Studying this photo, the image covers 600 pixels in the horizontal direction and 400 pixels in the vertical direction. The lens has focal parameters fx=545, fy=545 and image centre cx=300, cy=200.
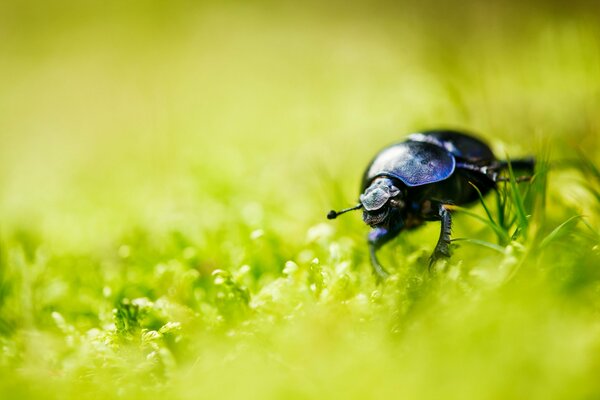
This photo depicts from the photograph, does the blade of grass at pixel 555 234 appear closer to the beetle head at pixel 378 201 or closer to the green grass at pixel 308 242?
the green grass at pixel 308 242

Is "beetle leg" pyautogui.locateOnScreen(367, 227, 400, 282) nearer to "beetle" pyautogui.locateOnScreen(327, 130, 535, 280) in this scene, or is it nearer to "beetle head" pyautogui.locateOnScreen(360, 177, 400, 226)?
"beetle" pyautogui.locateOnScreen(327, 130, 535, 280)

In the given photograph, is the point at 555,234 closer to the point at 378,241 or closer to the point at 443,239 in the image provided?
the point at 443,239

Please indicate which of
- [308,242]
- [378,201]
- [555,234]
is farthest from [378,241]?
[555,234]

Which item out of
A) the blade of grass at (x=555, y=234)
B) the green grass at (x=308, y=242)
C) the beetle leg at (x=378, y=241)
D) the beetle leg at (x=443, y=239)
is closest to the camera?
the green grass at (x=308, y=242)

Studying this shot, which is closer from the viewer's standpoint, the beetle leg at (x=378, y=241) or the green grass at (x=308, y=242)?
the green grass at (x=308, y=242)

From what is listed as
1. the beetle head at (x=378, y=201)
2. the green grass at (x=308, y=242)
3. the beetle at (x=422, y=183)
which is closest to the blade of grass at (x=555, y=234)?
the green grass at (x=308, y=242)

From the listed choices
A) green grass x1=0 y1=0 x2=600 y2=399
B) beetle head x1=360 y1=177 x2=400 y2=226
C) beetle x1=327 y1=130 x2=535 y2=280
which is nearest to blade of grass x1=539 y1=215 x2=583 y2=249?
green grass x1=0 y1=0 x2=600 y2=399

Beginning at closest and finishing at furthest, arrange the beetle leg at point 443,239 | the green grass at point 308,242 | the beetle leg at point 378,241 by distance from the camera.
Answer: the green grass at point 308,242 < the beetle leg at point 443,239 < the beetle leg at point 378,241

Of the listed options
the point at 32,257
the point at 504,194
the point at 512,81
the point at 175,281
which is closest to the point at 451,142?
the point at 504,194

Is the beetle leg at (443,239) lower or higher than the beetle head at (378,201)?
lower
